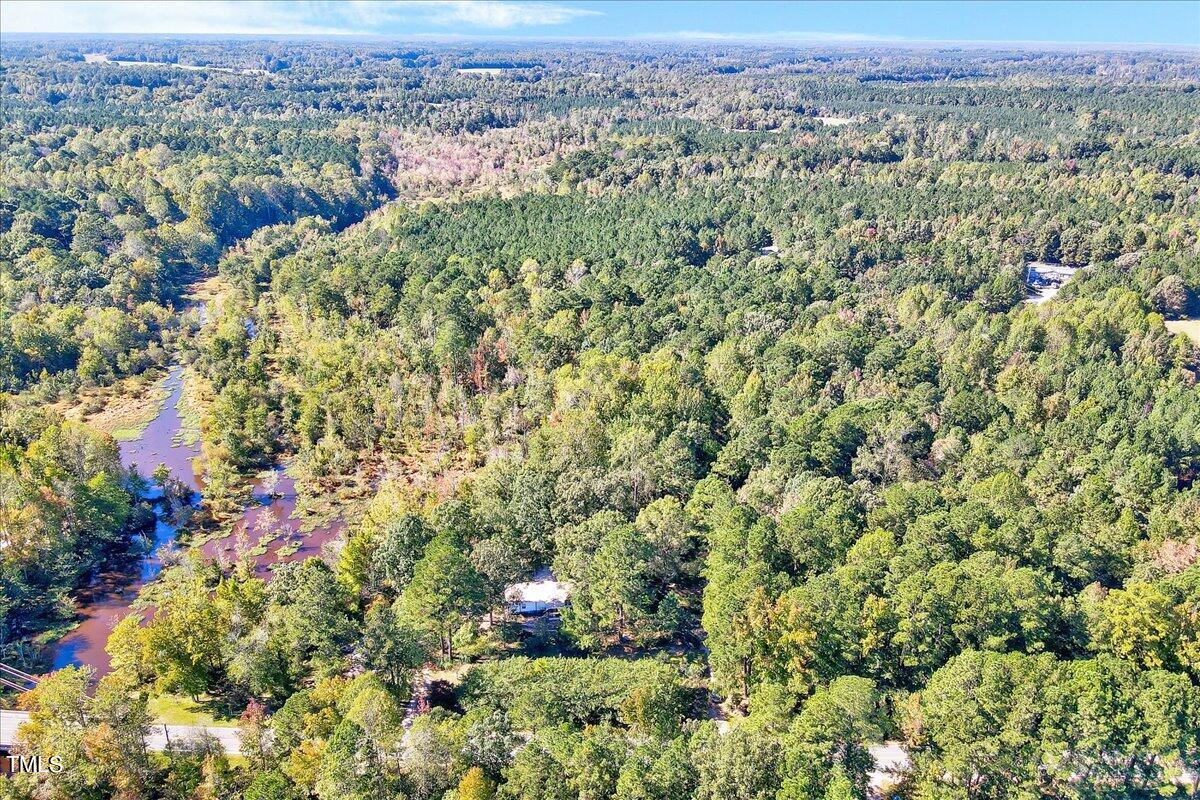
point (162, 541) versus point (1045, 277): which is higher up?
point (1045, 277)

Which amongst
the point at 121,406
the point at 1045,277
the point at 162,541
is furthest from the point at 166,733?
→ the point at 1045,277

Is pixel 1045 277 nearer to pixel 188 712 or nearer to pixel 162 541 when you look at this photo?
pixel 162 541

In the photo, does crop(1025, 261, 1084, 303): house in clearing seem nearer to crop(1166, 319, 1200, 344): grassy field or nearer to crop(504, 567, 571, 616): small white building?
crop(1166, 319, 1200, 344): grassy field

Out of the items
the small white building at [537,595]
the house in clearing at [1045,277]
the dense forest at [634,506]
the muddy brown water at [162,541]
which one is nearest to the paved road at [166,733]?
the dense forest at [634,506]

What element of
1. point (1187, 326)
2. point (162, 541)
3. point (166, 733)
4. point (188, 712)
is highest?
point (1187, 326)

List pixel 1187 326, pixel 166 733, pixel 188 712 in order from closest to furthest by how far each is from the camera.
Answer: pixel 166 733 < pixel 188 712 < pixel 1187 326

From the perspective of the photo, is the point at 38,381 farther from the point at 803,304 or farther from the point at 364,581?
the point at 803,304

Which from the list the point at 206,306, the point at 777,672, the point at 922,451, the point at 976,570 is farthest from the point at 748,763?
the point at 206,306
